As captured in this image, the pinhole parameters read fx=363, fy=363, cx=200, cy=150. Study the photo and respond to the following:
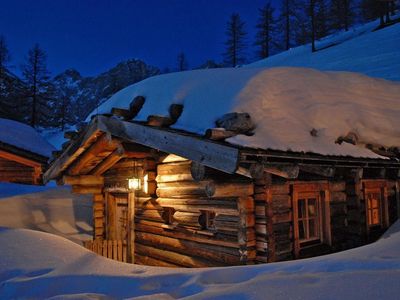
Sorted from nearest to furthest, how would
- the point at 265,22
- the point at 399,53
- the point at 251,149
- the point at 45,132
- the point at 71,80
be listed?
the point at 251,149 → the point at 399,53 → the point at 45,132 → the point at 265,22 → the point at 71,80

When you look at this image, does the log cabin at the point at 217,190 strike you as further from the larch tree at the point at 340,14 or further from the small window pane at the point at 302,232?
the larch tree at the point at 340,14

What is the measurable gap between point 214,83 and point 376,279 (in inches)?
223

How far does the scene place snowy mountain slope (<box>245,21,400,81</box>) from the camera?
24750mm

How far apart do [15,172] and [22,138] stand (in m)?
2.13

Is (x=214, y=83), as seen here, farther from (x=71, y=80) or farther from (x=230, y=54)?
(x=71, y=80)

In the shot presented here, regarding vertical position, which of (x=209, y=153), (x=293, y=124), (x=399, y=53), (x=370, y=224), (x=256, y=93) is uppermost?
(x=399, y=53)

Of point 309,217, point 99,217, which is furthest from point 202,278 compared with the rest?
point 99,217

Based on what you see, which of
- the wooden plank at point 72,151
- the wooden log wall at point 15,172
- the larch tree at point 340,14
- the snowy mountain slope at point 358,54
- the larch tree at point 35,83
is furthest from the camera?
the larch tree at point 340,14

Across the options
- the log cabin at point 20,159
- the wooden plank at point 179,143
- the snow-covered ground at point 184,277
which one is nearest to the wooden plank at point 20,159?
the log cabin at point 20,159

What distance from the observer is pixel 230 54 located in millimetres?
49156

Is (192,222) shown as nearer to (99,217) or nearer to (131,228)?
(131,228)

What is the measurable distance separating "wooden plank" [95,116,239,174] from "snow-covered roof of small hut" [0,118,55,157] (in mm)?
10506

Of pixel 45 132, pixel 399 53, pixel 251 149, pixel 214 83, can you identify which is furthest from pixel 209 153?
pixel 45 132

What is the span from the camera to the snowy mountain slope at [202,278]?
3.07 meters
